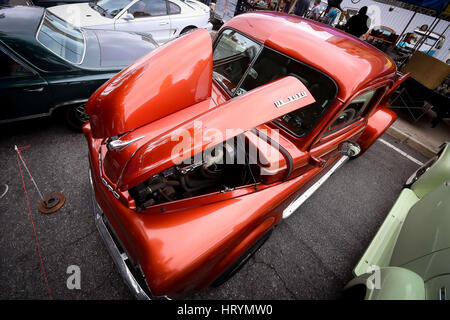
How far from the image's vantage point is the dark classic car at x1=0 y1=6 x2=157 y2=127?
230 centimetres

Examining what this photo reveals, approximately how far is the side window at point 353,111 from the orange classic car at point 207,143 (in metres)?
0.06

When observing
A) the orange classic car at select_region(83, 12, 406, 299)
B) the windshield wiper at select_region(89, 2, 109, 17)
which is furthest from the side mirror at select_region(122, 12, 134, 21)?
the orange classic car at select_region(83, 12, 406, 299)

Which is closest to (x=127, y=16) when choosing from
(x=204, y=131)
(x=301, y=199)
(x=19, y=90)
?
(x=19, y=90)

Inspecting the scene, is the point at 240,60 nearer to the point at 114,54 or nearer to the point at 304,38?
the point at 304,38

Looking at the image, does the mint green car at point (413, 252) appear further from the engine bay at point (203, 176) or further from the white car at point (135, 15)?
the white car at point (135, 15)

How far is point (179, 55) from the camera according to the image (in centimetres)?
153

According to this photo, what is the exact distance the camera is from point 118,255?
1.55 m

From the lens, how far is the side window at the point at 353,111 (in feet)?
6.68

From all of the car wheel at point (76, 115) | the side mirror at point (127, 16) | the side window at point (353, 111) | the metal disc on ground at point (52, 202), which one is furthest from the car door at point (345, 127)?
the side mirror at point (127, 16)

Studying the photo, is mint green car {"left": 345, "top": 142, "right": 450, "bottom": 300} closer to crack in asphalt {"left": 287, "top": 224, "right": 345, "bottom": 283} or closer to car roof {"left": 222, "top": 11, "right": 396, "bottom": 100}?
crack in asphalt {"left": 287, "top": 224, "right": 345, "bottom": 283}

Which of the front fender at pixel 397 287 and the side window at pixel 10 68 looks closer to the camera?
A: the front fender at pixel 397 287

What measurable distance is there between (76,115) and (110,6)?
9.90 ft

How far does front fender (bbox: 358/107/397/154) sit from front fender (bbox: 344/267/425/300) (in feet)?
7.26

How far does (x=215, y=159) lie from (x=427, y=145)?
5.61 meters
